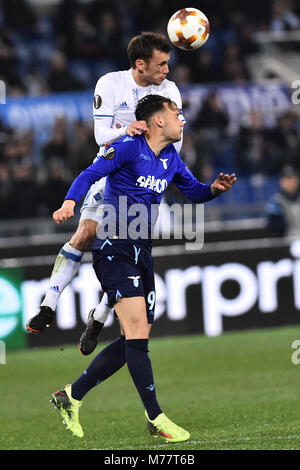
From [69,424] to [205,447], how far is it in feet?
3.57

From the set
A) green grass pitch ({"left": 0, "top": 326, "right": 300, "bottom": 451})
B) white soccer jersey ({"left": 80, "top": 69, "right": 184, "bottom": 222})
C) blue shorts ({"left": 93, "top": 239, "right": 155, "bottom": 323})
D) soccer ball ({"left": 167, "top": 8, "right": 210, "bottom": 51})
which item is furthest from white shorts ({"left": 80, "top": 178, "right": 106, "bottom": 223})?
green grass pitch ({"left": 0, "top": 326, "right": 300, "bottom": 451})

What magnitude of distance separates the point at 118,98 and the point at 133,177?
0.92 m

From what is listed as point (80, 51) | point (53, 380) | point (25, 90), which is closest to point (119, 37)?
point (80, 51)

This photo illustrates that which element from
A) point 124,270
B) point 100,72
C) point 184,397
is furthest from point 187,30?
point 100,72

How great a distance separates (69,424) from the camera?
21.7 feet

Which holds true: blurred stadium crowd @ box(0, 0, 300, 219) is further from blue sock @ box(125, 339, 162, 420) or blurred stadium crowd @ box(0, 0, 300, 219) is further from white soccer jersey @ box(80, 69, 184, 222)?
blue sock @ box(125, 339, 162, 420)

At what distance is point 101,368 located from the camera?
670 centimetres

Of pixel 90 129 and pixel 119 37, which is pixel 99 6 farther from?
pixel 90 129

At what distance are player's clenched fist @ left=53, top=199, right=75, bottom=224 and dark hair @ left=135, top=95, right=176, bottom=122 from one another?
86cm

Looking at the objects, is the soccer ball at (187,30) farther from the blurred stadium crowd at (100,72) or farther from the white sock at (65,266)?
the blurred stadium crowd at (100,72)

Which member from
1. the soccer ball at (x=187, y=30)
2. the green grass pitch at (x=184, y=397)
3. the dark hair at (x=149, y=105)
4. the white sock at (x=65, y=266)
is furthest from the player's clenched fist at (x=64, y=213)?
the soccer ball at (x=187, y=30)

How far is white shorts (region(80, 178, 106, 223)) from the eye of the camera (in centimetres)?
699

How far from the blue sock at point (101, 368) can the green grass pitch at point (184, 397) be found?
15.4 inches

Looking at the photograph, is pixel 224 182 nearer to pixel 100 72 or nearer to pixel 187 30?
pixel 187 30
